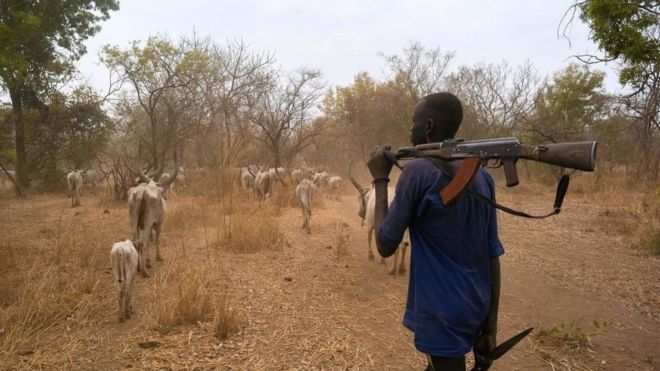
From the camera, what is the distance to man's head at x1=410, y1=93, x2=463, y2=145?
2.03 meters

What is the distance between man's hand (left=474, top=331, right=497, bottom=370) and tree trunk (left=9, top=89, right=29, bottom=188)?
60.3 ft

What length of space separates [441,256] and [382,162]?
1.74ft

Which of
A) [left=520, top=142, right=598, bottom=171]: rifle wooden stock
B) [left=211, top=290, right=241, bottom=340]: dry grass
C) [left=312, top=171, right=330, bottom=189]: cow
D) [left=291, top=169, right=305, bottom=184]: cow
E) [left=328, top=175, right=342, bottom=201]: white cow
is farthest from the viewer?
[left=328, top=175, right=342, bottom=201]: white cow

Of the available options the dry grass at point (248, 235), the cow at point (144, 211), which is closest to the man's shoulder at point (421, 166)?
the cow at point (144, 211)

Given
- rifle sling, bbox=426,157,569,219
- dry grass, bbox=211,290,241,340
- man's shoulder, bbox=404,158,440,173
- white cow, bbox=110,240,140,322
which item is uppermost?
man's shoulder, bbox=404,158,440,173

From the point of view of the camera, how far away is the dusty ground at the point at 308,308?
151 inches

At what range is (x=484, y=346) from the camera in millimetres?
2061

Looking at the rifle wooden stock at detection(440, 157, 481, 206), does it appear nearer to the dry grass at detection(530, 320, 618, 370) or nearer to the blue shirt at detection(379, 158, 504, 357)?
the blue shirt at detection(379, 158, 504, 357)

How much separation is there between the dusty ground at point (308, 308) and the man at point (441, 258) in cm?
215

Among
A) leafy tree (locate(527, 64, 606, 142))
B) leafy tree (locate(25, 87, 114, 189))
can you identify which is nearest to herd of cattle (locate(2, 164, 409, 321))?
leafy tree (locate(25, 87, 114, 189))

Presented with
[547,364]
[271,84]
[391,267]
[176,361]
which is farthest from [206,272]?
[271,84]

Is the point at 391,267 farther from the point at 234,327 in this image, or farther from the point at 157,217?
the point at 157,217

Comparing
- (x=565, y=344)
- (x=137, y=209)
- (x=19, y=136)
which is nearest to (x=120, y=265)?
(x=137, y=209)

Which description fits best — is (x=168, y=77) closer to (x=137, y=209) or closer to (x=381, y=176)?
(x=137, y=209)
